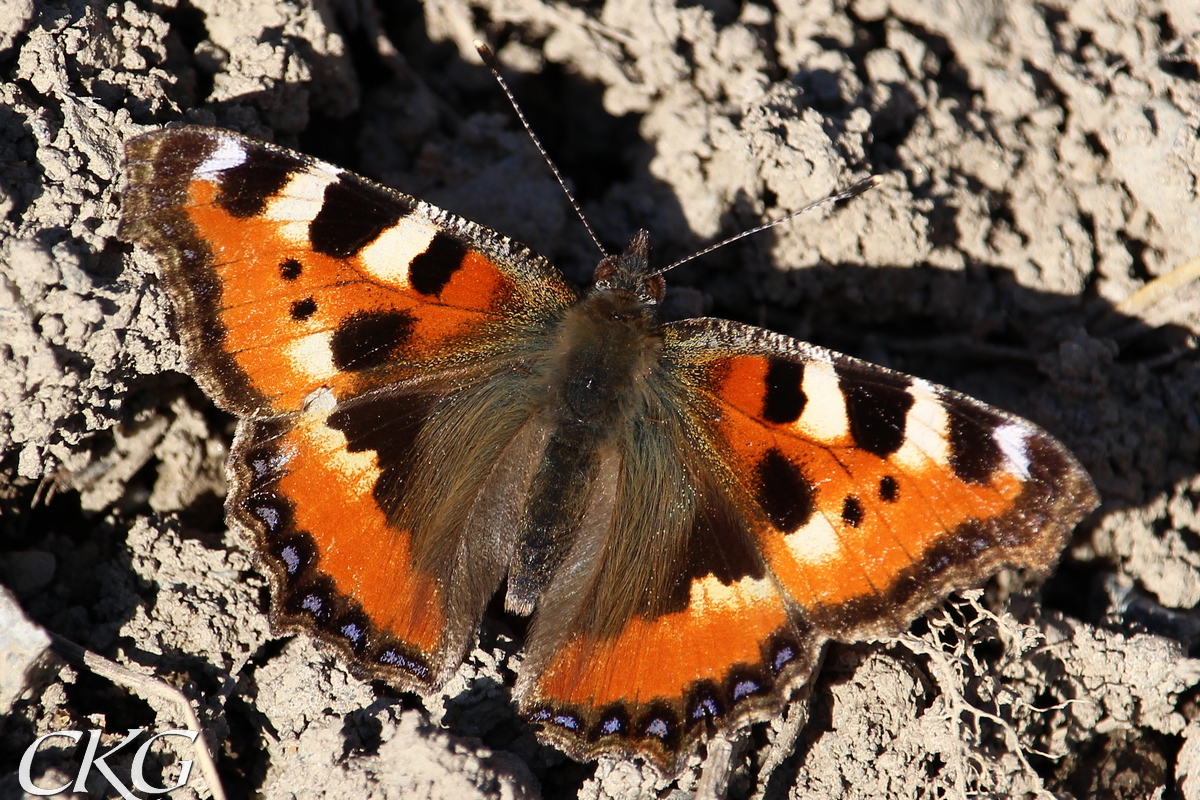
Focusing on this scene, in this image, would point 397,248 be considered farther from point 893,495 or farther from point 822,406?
point 893,495

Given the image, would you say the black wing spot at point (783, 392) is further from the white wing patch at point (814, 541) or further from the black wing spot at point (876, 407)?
the white wing patch at point (814, 541)

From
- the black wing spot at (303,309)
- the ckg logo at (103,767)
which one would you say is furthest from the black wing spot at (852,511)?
the ckg logo at (103,767)

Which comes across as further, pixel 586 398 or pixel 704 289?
pixel 704 289

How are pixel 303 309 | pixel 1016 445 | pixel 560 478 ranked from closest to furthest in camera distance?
pixel 1016 445 → pixel 303 309 → pixel 560 478

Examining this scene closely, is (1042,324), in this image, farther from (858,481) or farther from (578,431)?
(578,431)

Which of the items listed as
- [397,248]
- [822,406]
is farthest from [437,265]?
[822,406]

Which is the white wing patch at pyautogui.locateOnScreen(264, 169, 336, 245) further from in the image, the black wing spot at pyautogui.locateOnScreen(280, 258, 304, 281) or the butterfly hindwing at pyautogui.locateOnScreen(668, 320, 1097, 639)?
the butterfly hindwing at pyautogui.locateOnScreen(668, 320, 1097, 639)
